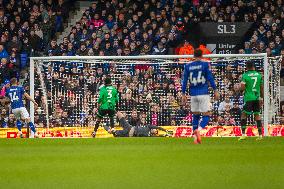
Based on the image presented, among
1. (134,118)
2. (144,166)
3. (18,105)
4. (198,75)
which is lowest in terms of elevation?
(144,166)

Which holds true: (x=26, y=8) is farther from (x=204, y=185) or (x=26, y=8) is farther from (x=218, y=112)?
(x=204, y=185)

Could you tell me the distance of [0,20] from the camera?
29.5 meters

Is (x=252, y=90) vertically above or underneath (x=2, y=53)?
underneath

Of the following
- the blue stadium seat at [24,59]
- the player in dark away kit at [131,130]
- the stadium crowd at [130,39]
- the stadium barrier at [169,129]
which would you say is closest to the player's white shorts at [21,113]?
the stadium barrier at [169,129]

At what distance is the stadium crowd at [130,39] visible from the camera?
24.5 m

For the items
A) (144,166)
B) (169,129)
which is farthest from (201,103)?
(169,129)

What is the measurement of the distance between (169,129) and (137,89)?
1506 mm

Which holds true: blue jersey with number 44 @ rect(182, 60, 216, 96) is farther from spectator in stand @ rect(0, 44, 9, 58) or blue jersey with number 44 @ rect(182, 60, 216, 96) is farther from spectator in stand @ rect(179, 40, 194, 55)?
spectator in stand @ rect(0, 44, 9, 58)

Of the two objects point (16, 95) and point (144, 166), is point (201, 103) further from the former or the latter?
point (16, 95)

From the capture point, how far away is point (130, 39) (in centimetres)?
2827

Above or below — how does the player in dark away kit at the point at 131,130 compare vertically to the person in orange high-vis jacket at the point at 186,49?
below

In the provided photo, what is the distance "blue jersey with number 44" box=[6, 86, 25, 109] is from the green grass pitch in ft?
21.3

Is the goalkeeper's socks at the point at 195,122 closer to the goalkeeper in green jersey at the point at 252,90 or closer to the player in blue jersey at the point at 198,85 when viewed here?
the player in blue jersey at the point at 198,85

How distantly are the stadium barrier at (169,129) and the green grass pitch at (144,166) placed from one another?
6904 mm
